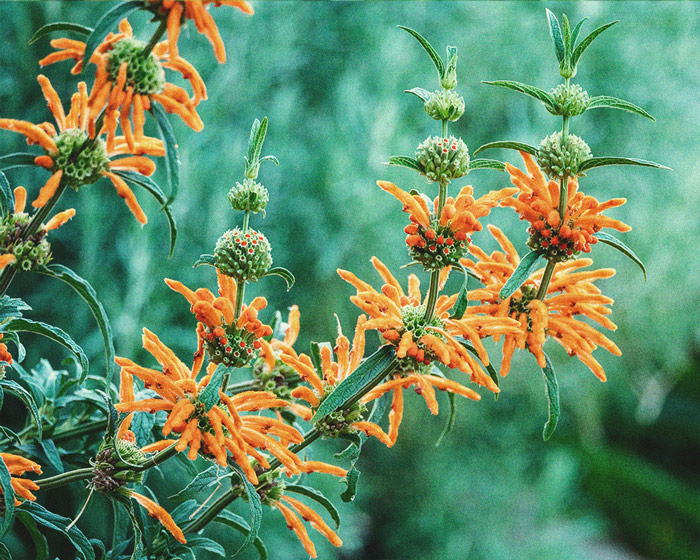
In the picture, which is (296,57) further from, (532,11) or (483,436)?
(483,436)

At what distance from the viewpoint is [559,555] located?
191 cm

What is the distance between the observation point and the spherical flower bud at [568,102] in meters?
0.41

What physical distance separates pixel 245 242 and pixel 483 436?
2.03 meters

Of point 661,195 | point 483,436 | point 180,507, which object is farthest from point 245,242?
point 661,195

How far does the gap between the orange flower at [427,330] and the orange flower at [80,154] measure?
0.13m

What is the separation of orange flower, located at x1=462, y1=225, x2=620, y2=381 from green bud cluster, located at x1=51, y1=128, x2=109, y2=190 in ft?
0.72

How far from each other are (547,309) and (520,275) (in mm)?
71

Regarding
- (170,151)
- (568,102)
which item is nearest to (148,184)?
(170,151)

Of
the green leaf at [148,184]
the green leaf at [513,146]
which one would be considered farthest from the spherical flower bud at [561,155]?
the green leaf at [148,184]

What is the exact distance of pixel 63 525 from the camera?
0.43 metres

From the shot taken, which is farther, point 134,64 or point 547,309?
point 547,309

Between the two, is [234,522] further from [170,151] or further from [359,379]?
[170,151]

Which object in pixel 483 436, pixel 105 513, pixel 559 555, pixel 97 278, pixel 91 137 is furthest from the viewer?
pixel 483 436

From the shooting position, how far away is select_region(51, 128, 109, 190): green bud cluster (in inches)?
14.1
